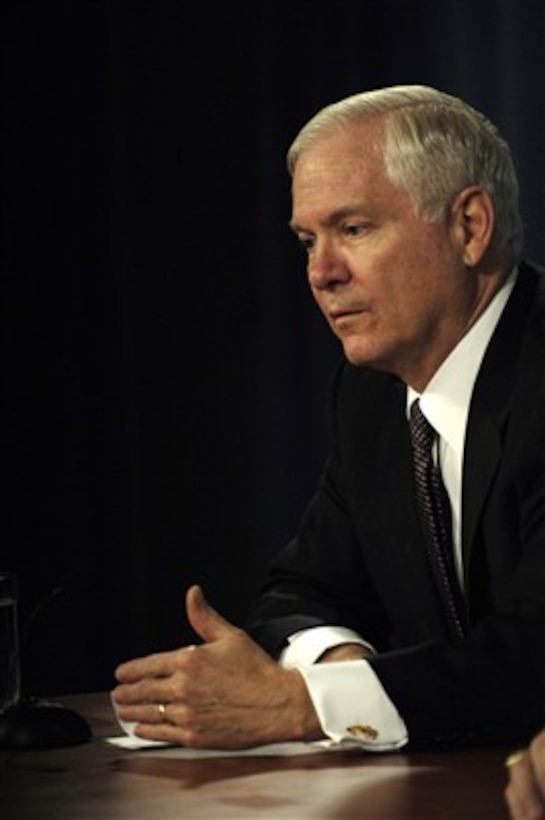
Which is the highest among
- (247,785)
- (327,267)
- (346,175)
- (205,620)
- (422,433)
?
(346,175)

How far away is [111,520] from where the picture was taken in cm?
Result: 473

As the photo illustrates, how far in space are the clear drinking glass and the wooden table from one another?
0.19 metres

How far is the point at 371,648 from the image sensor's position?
2.62m

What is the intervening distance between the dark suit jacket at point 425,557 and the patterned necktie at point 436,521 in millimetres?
19

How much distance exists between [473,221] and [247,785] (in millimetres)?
1064

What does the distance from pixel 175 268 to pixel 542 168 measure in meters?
1.02

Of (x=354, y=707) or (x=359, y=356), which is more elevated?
(x=359, y=356)

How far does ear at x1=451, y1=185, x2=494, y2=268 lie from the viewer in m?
2.81

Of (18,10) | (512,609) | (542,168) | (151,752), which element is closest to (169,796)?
(151,752)

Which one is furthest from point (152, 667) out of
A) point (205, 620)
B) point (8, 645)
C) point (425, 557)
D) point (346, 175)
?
point (346, 175)

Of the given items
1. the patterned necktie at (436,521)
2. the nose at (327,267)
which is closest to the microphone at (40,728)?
the patterned necktie at (436,521)

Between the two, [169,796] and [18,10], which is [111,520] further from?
[169,796]

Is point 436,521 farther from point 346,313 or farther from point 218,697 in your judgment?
point 218,697

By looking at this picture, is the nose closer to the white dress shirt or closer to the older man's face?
the older man's face
